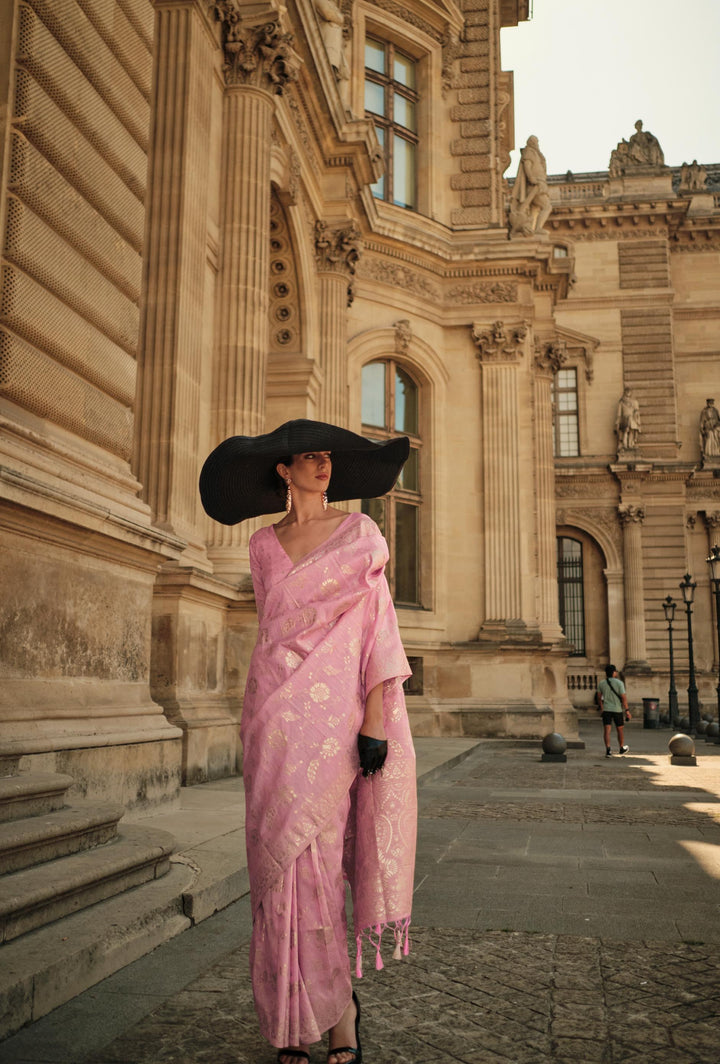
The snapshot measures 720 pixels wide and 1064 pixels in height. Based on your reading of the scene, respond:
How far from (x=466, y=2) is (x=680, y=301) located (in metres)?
19.0

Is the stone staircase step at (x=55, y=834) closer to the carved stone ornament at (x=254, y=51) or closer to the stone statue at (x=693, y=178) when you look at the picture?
the carved stone ornament at (x=254, y=51)

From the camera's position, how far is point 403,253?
845 inches

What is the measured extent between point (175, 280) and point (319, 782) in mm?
7502

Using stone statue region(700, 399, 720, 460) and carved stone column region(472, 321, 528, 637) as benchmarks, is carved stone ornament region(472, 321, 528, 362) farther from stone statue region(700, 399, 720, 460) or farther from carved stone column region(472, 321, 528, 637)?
stone statue region(700, 399, 720, 460)

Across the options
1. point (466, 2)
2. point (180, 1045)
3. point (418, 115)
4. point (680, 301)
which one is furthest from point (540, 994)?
point (680, 301)

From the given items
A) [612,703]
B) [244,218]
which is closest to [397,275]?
[612,703]

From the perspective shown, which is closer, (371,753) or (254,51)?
(371,753)

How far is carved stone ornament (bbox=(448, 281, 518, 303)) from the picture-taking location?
891 inches

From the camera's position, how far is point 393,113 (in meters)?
22.6

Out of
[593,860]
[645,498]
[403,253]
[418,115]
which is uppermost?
[418,115]

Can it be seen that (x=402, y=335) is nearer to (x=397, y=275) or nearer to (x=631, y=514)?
(x=397, y=275)

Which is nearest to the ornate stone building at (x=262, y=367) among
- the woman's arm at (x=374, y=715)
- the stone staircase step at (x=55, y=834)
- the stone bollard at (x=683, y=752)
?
the stone staircase step at (x=55, y=834)

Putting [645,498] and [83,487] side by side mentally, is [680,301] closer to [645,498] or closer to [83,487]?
[645,498]

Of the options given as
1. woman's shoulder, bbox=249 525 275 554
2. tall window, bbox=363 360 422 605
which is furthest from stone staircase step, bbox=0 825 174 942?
tall window, bbox=363 360 422 605
